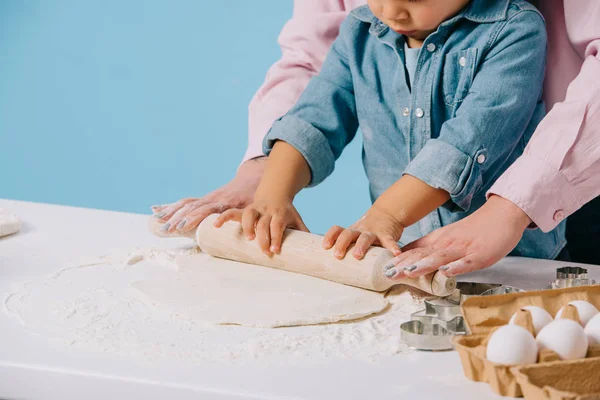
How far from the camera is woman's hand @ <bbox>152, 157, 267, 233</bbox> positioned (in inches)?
45.3

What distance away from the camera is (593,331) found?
700 millimetres

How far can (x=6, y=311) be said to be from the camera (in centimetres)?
90

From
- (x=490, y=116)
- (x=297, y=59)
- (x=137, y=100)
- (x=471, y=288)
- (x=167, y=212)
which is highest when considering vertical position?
(x=137, y=100)

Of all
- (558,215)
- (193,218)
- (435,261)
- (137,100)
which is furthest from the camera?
(137,100)

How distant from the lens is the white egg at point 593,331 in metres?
0.70

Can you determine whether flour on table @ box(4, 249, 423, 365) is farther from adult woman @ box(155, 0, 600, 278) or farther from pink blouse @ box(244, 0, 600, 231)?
pink blouse @ box(244, 0, 600, 231)

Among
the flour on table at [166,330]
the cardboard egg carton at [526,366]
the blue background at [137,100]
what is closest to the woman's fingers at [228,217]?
the flour on table at [166,330]

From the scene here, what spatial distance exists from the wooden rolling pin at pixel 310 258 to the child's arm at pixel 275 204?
11 mm

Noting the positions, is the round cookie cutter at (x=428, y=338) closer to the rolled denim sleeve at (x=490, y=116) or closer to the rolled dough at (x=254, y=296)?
the rolled dough at (x=254, y=296)

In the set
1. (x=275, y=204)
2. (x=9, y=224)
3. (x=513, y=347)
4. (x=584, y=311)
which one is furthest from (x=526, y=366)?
(x=9, y=224)

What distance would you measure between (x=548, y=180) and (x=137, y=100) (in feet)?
9.90

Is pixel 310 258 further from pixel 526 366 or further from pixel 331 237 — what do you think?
pixel 526 366

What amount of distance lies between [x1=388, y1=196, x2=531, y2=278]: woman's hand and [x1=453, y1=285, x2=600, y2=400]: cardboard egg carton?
17 cm

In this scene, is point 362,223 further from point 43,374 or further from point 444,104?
point 43,374
